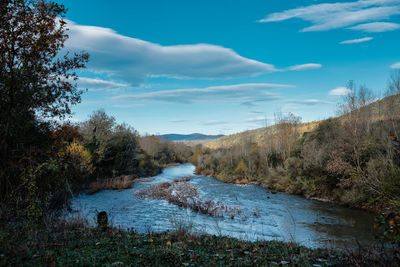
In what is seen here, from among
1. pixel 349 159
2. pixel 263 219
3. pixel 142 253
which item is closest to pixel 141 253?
pixel 142 253

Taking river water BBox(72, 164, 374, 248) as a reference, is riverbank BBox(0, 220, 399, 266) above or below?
above

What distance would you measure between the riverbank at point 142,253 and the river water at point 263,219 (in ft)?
6.05

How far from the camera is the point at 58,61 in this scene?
1048 cm

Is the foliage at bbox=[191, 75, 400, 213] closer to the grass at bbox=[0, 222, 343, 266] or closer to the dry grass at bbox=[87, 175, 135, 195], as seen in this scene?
the grass at bbox=[0, 222, 343, 266]

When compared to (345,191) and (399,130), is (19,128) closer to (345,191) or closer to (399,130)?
(345,191)

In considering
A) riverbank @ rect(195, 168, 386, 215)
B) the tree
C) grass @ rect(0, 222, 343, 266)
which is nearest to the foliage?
riverbank @ rect(195, 168, 386, 215)

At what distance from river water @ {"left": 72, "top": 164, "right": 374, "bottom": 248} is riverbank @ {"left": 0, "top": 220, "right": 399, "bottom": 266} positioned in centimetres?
185

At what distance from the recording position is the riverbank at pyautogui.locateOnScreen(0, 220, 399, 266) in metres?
5.19

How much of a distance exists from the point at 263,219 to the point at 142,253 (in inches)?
494

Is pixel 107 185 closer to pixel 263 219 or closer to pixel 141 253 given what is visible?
pixel 263 219

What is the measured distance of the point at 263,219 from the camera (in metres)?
17.4

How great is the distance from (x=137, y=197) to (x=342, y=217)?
Answer: 1736 centimetres

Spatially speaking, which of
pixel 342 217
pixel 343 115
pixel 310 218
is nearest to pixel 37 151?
pixel 310 218

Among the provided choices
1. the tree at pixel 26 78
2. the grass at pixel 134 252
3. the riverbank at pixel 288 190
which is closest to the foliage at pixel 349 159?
the riverbank at pixel 288 190
